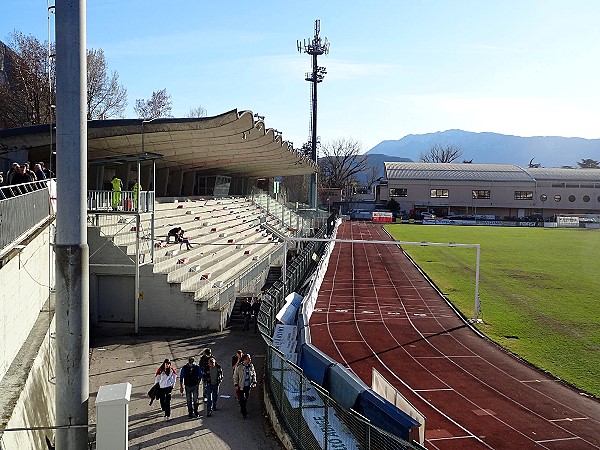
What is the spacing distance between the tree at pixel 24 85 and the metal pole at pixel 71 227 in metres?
37.7

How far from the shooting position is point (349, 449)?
370 inches

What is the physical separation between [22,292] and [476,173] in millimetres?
95019

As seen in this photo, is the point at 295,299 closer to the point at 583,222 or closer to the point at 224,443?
the point at 224,443

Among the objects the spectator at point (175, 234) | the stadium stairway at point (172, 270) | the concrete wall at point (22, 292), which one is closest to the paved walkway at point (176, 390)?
the stadium stairway at point (172, 270)

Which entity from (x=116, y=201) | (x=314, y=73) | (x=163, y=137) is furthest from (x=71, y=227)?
(x=314, y=73)

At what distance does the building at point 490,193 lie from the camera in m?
96.9

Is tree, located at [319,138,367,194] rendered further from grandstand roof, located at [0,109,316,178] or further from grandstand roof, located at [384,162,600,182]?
grandstand roof, located at [0,109,316,178]

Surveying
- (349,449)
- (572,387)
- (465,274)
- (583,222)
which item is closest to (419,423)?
(349,449)

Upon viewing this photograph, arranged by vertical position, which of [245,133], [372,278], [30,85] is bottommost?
[372,278]

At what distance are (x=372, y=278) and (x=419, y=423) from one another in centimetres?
2568

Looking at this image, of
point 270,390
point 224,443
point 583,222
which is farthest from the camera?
point 583,222

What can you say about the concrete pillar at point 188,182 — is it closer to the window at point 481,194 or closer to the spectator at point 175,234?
the spectator at point 175,234

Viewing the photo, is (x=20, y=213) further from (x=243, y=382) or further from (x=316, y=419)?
(x=316, y=419)

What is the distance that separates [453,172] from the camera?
99.8m
